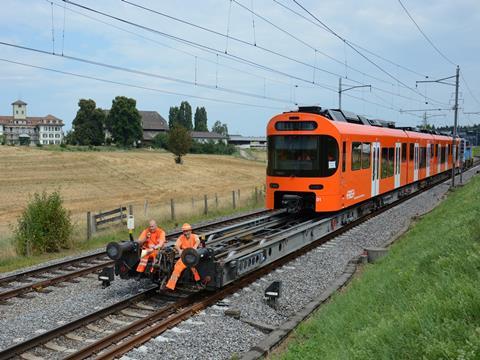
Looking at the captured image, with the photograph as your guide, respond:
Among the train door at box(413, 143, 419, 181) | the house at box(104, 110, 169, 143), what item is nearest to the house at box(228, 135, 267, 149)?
the house at box(104, 110, 169, 143)

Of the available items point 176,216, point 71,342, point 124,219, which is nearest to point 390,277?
point 71,342

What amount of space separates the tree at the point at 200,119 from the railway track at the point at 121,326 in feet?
422

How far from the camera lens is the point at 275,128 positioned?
15.0 metres

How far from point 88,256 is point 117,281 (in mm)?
2731

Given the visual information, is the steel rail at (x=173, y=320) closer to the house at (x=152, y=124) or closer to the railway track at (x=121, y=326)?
the railway track at (x=121, y=326)

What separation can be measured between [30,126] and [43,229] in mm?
154632

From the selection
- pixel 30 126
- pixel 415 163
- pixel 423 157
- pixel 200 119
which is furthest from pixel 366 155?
pixel 30 126

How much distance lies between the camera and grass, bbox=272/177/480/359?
4.50 m

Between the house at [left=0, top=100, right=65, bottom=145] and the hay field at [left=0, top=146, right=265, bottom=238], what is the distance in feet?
273

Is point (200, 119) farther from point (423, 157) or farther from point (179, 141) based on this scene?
point (423, 157)

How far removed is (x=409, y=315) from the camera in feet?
17.2

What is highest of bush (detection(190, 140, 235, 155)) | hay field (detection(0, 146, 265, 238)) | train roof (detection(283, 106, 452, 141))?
train roof (detection(283, 106, 452, 141))

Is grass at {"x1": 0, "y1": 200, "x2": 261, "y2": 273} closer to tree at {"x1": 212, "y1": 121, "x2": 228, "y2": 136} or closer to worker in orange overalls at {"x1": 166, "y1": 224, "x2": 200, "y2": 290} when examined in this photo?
worker in orange overalls at {"x1": 166, "y1": 224, "x2": 200, "y2": 290}

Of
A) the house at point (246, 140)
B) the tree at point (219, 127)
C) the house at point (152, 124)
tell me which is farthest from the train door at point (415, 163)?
the tree at point (219, 127)
